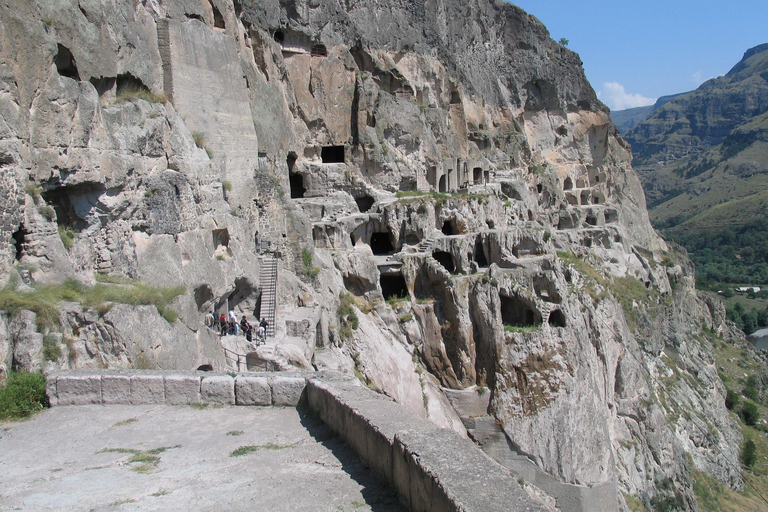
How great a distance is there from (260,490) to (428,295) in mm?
21249

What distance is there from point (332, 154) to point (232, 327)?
17.2 meters

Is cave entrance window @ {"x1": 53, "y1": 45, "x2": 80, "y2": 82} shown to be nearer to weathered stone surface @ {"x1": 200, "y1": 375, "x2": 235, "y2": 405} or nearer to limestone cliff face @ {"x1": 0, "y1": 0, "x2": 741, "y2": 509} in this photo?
limestone cliff face @ {"x1": 0, "y1": 0, "x2": 741, "y2": 509}

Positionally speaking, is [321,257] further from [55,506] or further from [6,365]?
[55,506]

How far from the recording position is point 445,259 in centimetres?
2875

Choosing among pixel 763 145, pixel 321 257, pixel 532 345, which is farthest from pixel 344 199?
pixel 763 145

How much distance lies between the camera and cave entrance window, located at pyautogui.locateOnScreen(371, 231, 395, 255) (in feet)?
99.7

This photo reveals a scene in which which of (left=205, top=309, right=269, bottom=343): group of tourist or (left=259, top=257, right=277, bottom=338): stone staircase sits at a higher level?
(left=259, top=257, right=277, bottom=338): stone staircase

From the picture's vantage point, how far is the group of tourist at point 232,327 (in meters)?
15.9

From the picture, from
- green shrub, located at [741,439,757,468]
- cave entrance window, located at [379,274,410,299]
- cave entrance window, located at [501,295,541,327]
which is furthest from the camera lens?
green shrub, located at [741,439,757,468]

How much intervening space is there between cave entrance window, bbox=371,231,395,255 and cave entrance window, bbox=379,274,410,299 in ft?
9.61

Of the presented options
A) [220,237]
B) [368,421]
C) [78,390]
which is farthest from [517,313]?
[368,421]

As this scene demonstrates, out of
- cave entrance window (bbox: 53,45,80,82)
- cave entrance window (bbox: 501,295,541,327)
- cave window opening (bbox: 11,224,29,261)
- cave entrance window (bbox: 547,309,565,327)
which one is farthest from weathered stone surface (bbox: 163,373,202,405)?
cave entrance window (bbox: 547,309,565,327)

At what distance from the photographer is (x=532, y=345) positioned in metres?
25.8

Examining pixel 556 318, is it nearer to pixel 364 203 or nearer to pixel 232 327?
pixel 364 203
